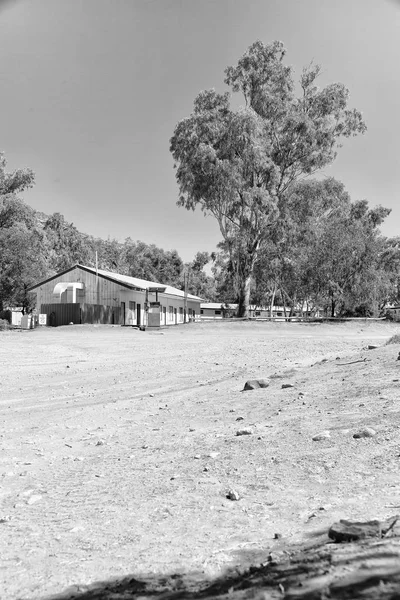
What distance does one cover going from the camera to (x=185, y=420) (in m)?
6.63

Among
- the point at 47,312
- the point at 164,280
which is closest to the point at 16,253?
the point at 47,312

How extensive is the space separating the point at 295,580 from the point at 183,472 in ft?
8.06

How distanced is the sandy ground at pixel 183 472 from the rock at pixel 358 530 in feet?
0.91

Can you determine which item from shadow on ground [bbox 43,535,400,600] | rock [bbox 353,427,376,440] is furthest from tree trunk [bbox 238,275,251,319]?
shadow on ground [bbox 43,535,400,600]

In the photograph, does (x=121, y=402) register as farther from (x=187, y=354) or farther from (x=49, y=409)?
(x=187, y=354)

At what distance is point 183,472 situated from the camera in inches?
173

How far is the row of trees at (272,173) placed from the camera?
3344cm

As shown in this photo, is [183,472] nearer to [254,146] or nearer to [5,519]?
[5,519]

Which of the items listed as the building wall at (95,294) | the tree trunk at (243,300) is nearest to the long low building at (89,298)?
the building wall at (95,294)

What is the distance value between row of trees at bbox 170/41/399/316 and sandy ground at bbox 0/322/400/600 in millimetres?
25957

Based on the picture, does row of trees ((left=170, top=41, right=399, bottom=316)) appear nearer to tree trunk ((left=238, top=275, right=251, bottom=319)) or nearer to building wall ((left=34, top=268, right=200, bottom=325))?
tree trunk ((left=238, top=275, right=251, bottom=319))

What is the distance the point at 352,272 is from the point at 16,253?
27403mm

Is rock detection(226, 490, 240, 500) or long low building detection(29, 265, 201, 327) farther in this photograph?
long low building detection(29, 265, 201, 327)

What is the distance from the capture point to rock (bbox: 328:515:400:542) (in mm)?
2432
